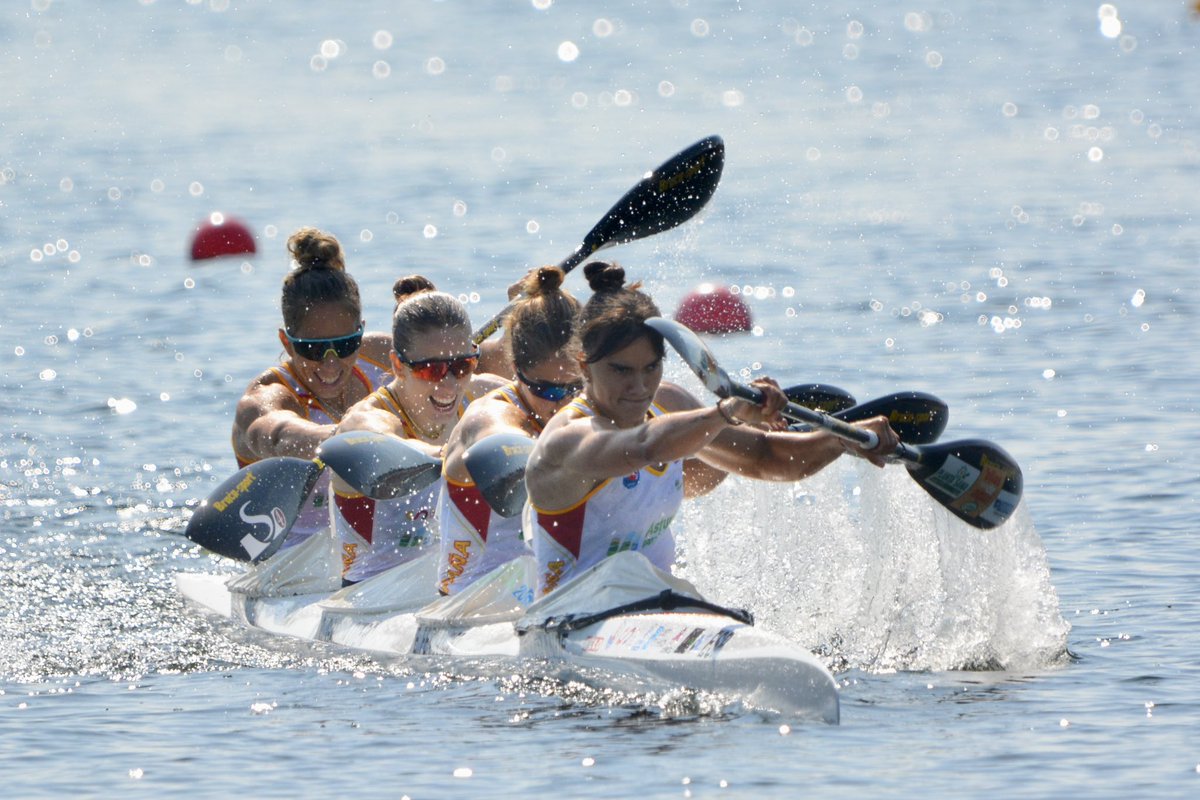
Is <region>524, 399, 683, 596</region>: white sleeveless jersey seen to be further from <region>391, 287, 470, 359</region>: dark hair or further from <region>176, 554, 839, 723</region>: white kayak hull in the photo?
<region>391, 287, 470, 359</region>: dark hair

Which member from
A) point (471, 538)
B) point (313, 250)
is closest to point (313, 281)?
point (313, 250)

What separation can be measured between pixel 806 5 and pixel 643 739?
1497 inches

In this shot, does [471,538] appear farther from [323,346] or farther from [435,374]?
[323,346]

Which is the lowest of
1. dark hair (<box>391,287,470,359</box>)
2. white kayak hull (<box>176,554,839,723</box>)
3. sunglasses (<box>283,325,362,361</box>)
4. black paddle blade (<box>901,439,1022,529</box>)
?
white kayak hull (<box>176,554,839,723</box>)

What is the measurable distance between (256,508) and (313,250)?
1187 mm

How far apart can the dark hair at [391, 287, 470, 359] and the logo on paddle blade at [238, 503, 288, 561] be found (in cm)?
107

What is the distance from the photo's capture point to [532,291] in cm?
711

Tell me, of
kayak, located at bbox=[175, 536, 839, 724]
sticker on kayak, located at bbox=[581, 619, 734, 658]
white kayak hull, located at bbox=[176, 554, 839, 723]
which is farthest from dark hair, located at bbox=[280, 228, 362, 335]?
sticker on kayak, located at bbox=[581, 619, 734, 658]

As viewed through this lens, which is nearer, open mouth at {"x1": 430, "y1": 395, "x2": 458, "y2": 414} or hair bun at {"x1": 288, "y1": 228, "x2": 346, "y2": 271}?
open mouth at {"x1": 430, "y1": 395, "x2": 458, "y2": 414}

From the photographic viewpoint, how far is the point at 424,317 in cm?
756

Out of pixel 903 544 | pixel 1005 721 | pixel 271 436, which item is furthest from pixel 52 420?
pixel 1005 721

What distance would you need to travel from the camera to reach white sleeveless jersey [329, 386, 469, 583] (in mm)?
8250

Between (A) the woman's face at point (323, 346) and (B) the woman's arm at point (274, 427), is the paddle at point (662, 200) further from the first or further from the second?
(B) the woman's arm at point (274, 427)

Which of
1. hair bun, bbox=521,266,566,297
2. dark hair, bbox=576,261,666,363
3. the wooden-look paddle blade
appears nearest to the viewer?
dark hair, bbox=576,261,666,363
